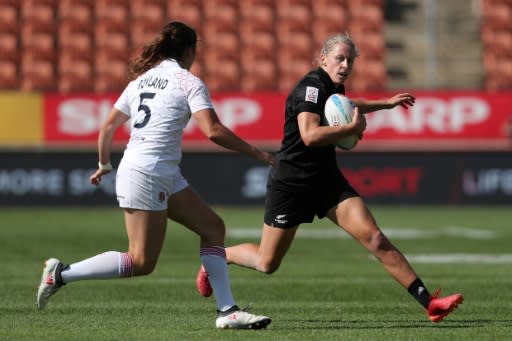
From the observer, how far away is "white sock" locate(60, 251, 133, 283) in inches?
328

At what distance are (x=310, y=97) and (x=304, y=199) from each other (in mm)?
886

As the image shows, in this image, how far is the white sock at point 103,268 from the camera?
27.4 ft

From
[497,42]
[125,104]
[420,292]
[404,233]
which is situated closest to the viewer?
[125,104]

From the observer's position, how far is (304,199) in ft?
30.2

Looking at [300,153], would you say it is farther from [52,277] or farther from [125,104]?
[52,277]

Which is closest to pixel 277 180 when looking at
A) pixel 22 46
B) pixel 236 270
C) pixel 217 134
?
pixel 217 134

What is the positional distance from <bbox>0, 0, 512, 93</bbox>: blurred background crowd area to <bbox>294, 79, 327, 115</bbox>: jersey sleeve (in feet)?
49.8

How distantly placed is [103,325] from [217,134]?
172 centimetres

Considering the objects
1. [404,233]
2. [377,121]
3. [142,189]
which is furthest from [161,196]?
[377,121]

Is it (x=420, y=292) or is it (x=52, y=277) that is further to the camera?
(x=420, y=292)

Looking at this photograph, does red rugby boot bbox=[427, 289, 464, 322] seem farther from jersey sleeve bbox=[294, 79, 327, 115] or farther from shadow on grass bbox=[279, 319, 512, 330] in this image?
jersey sleeve bbox=[294, 79, 327, 115]

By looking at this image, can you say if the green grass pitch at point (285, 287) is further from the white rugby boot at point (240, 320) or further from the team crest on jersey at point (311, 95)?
the team crest on jersey at point (311, 95)

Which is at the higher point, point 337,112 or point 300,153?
point 337,112

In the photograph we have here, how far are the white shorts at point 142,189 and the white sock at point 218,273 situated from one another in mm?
513
